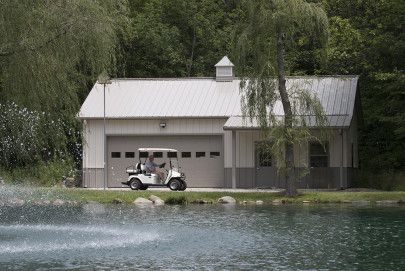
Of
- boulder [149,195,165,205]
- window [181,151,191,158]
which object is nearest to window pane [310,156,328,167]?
window [181,151,191,158]

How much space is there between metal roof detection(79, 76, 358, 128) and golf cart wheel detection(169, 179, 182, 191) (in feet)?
10.7

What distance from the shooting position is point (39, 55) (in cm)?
1816

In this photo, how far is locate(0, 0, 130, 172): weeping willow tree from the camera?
18.0m

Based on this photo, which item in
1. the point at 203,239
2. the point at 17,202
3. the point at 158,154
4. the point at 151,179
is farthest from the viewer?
the point at 158,154

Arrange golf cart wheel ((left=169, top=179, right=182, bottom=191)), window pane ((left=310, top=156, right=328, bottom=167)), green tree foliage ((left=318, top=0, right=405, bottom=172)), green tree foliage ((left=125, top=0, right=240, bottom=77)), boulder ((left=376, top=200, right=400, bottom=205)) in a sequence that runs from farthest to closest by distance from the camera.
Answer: green tree foliage ((left=125, top=0, right=240, bottom=77)), green tree foliage ((left=318, top=0, right=405, bottom=172)), window pane ((left=310, top=156, right=328, bottom=167)), golf cart wheel ((left=169, top=179, right=182, bottom=191)), boulder ((left=376, top=200, right=400, bottom=205))

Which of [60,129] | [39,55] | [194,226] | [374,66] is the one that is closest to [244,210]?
[194,226]

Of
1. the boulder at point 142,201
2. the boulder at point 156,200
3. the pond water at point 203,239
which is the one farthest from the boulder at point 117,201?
the pond water at point 203,239

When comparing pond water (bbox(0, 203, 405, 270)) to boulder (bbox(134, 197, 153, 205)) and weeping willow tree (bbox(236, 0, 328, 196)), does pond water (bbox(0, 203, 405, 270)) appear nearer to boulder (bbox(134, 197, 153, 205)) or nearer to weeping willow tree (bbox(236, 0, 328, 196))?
boulder (bbox(134, 197, 153, 205))

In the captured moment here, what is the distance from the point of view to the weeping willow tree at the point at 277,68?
31297 mm

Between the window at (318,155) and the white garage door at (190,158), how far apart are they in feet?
13.2

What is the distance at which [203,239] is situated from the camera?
19.8 m

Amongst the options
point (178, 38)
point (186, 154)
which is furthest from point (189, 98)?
point (178, 38)

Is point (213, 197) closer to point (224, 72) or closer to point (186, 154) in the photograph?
point (186, 154)

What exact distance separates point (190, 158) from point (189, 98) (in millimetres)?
2815
